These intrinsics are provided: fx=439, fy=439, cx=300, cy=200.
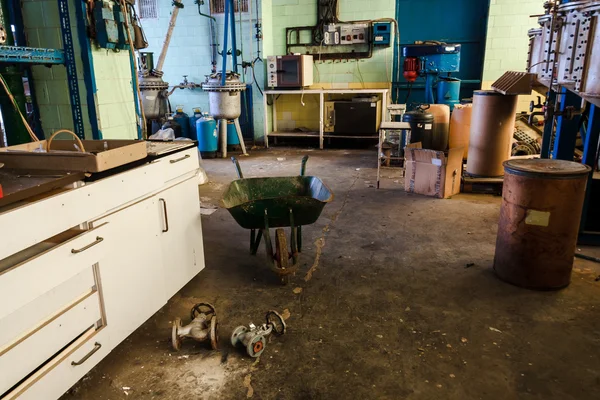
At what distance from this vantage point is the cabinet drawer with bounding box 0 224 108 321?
4.70 ft

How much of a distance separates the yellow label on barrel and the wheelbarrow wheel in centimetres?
146

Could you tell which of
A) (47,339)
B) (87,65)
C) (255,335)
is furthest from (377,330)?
(87,65)

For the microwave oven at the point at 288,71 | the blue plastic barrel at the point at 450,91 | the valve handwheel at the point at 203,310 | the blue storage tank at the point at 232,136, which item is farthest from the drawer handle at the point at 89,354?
the microwave oven at the point at 288,71

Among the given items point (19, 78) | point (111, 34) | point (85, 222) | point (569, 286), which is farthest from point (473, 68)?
point (85, 222)

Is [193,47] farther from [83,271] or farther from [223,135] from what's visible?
[83,271]

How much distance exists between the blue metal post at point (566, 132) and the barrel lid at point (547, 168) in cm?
75

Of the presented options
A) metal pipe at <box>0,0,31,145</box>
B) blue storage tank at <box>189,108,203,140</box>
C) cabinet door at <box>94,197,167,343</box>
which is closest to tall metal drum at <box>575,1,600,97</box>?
cabinet door at <box>94,197,167,343</box>

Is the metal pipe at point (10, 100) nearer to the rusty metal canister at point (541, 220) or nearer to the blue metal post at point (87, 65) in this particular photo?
the blue metal post at point (87, 65)

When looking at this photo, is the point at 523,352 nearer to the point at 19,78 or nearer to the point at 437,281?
the point at 437,281

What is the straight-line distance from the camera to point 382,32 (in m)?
7.30

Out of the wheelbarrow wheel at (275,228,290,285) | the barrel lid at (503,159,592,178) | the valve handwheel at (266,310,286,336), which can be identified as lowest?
the valve handwheel at (266,310,286,336)

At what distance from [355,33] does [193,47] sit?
291 cm

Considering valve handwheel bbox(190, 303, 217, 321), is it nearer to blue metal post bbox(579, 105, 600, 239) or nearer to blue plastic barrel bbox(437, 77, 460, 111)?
blue metal post bbox(579, 105, 600, 239)

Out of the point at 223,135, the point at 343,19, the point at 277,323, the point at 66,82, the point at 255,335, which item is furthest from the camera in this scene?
the point at 343,19
